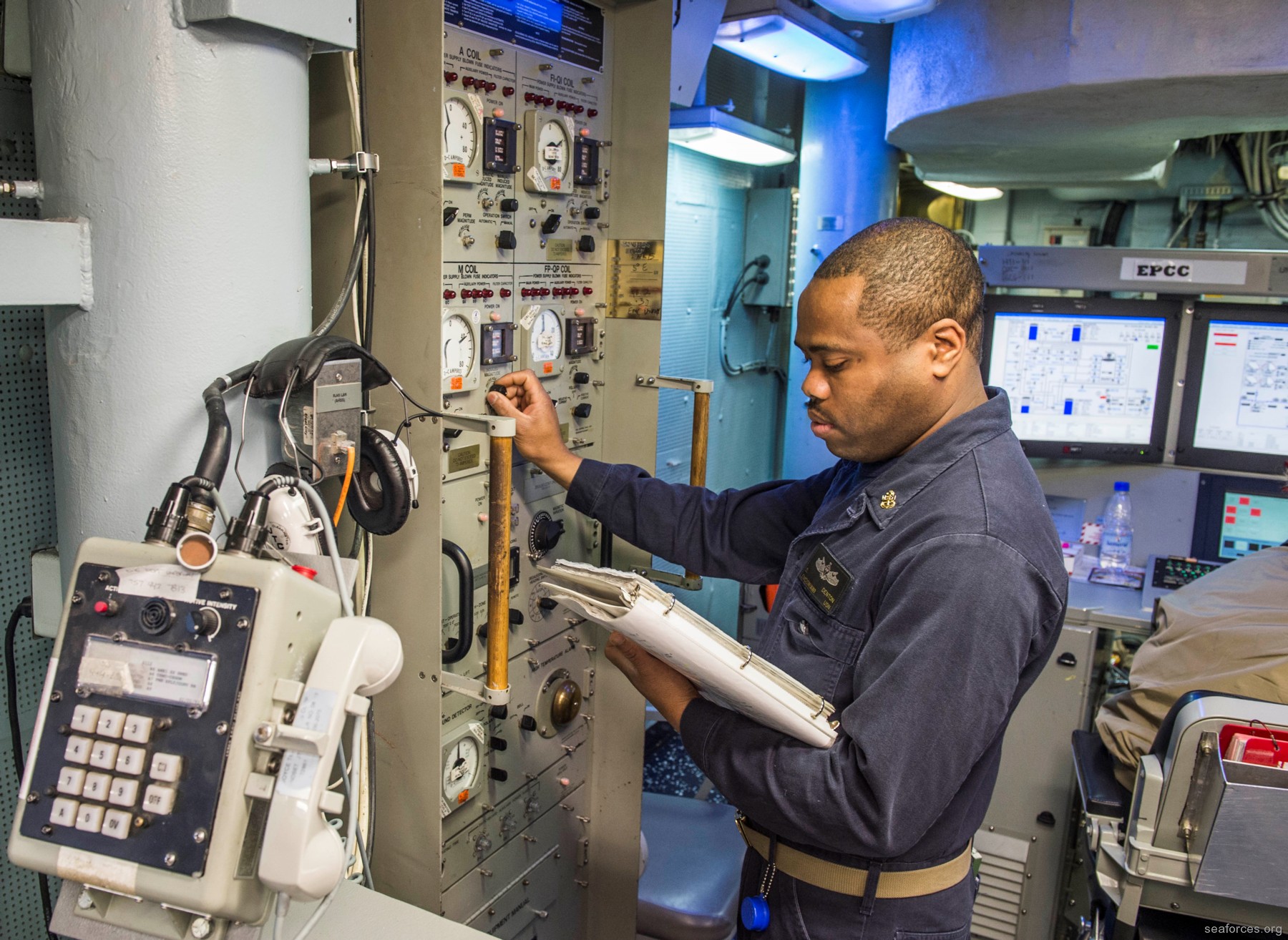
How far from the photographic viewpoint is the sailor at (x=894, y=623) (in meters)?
1.45

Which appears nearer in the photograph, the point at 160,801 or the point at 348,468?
the point at 160,801

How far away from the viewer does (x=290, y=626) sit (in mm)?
1191

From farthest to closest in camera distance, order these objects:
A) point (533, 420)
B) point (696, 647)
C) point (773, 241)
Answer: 1. point (773, 241)
2. point (533, 420)
3. point (696, 647)

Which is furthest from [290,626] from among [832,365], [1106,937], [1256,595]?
[1256,595]

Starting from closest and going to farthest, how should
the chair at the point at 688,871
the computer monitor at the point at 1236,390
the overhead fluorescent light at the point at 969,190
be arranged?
the chair at the point at 688,871 < the computer monitor at the point at 1236,390 < the overhead fluorescent light at the point at 969,190

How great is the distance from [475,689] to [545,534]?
53cm

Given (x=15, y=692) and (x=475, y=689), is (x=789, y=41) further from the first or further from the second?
(x=15, y=692)

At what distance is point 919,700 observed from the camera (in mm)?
1435

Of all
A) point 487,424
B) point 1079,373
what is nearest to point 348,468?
point 487,424

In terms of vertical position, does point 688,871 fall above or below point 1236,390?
below

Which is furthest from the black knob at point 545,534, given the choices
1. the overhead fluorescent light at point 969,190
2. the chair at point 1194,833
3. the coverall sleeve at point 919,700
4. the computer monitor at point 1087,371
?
the overhead fluorescent light at point 969,190

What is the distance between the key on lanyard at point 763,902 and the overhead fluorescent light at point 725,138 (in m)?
2.84

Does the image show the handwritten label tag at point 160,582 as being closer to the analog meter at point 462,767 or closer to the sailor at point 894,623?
the sailor at point 894,623

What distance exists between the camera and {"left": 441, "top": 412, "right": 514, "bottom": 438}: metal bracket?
1.82 metres
